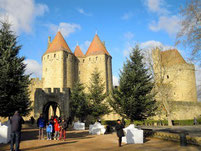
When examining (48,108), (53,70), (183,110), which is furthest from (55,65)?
(183,110)

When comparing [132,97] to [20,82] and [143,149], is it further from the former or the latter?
[20,82]

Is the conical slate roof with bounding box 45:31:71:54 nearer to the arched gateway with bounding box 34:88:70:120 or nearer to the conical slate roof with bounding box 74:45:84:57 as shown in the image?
the conical slate roof with bounding box 74:45:84:57

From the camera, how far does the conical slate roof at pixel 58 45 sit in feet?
133

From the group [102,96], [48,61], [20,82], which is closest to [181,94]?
[102,96]

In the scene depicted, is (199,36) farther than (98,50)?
No

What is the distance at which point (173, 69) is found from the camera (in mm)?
41750

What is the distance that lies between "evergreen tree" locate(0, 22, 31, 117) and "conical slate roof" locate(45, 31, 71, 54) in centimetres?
2682

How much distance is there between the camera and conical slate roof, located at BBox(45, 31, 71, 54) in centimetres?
4046

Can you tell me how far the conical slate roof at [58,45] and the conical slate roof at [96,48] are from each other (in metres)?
4.92

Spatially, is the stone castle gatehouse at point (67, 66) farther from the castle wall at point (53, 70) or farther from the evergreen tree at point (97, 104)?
the evergreen tree at point (97, 104)

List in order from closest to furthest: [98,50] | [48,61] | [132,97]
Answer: [132,97] → [48,61] → [98,50]

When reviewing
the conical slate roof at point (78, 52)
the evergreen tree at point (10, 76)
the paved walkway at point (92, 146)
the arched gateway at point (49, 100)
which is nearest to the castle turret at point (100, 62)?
the conical slate roof at point (78, 52)

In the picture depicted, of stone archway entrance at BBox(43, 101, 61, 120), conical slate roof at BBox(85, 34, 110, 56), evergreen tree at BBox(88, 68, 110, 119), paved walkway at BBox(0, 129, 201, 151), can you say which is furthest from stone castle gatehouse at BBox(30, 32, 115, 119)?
paved walkway at BBox(0, 129, 201, 151)

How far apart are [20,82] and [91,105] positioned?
12.9 m
